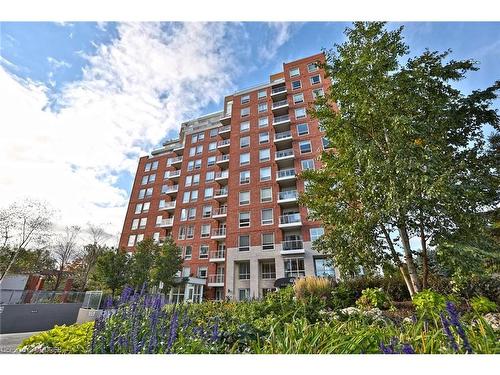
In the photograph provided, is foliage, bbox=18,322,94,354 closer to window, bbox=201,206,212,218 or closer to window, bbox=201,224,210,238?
window, bbox=201,224,210,238

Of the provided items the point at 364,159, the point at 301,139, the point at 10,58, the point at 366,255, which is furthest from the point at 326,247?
the point at 301,139

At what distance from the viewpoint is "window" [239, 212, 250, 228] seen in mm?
21484

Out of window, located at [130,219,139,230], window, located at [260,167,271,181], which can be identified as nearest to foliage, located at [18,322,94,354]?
window, located at [260,167,271,181]

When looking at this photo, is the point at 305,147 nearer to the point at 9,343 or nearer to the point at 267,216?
the point at 267,216

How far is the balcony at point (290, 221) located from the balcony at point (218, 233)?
7.03 meters

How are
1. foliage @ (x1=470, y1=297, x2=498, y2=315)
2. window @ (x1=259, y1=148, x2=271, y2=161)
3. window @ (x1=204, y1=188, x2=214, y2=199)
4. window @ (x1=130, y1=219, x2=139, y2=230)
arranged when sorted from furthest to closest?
window @ (x1=130, y1=219, x2=139, y2=230) < window @ (x1=204, y1=188, x2=214, y2=199) < window @ (x1=259, y1=148, x2=271, y2=161) < foliage @ (x1=470, y1=297, x2=498, y2=315)

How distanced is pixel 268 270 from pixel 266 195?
626 centimetres

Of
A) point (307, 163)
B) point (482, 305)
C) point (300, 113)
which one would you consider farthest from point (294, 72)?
point (482, 305)

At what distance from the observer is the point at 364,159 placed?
6.10 meters

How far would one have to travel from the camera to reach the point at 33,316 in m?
12.5

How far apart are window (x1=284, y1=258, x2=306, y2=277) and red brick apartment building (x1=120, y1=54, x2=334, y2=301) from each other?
7 centimetres

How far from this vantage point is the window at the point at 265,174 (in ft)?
74.4
